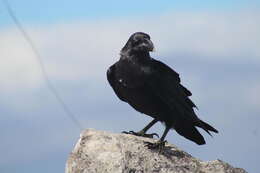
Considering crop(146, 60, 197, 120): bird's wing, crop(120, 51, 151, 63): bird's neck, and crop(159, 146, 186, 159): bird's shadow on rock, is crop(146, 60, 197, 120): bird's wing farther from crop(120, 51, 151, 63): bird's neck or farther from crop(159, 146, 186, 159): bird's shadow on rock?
crop(159, 146, 186, 159): bird's shadow on rock

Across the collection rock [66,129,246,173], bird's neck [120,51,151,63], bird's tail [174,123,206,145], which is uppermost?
bird's neck [120,51,151,63]

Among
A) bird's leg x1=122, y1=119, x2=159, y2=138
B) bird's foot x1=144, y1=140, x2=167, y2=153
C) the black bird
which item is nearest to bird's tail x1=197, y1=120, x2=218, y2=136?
the black bird

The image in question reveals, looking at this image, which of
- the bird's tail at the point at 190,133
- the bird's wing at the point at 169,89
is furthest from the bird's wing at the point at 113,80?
the bird's tail at the point at 190,133

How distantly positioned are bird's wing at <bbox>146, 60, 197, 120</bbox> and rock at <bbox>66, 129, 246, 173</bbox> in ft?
3.65

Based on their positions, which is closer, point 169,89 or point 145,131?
point 169,89

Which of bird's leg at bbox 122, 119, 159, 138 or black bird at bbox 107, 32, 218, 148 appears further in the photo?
bird's leg at bbox 122, 119, 159, 138

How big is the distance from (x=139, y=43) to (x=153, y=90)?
1111 mm

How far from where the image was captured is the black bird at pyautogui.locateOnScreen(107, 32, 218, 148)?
10.6m

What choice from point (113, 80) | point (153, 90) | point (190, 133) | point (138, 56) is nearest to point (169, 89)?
point (153, 90)

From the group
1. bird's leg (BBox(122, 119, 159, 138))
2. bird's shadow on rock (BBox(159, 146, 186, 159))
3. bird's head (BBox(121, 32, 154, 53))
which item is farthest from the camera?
bird's leg (BBox(122, 119, 159, 138))

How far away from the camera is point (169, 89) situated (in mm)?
10820

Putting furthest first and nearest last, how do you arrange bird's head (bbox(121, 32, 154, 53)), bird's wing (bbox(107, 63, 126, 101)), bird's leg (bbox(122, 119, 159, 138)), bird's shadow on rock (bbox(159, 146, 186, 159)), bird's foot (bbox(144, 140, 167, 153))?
bird's wing (bbox(107, 63, 126, 101)), bird's leg (bbox(122, 119, 159, 138)), bird's head (bbox(121, 32, 154, 53)), bird's shadow on rock (bbox(159, 146, 186, 159)), bird's foot (bbox(144, 140, 167, 153))

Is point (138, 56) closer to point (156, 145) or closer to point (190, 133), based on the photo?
point (190, 133)

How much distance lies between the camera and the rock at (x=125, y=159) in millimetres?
8984
